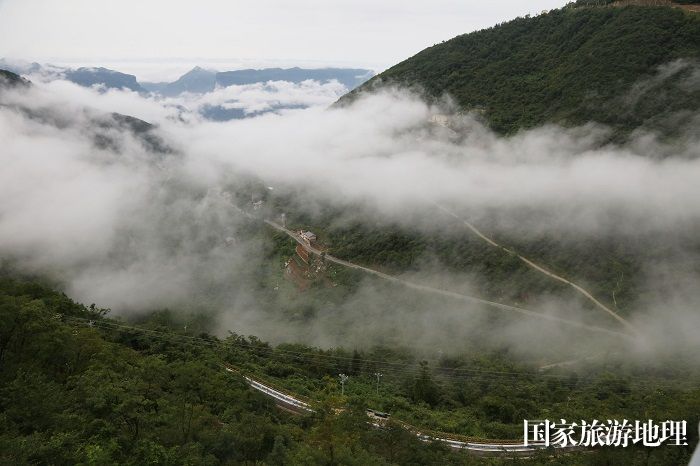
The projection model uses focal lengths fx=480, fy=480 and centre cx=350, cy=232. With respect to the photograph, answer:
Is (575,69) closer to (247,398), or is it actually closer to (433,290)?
(433,290)

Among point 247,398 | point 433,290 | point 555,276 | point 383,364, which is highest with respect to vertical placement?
point 555,276

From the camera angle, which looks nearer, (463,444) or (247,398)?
(247,398)

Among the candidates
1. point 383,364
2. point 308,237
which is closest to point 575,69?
point 308,237

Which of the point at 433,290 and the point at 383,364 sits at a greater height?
the point at 433,290

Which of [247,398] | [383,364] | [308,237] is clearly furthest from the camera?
[308,237]

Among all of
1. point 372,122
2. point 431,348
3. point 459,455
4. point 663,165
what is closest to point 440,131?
point 372,122

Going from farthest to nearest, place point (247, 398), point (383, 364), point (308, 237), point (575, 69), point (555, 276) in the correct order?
point (308, 237)
point (575, 69)
point (555, 276)
point (383, 364)
point (247, 398)
